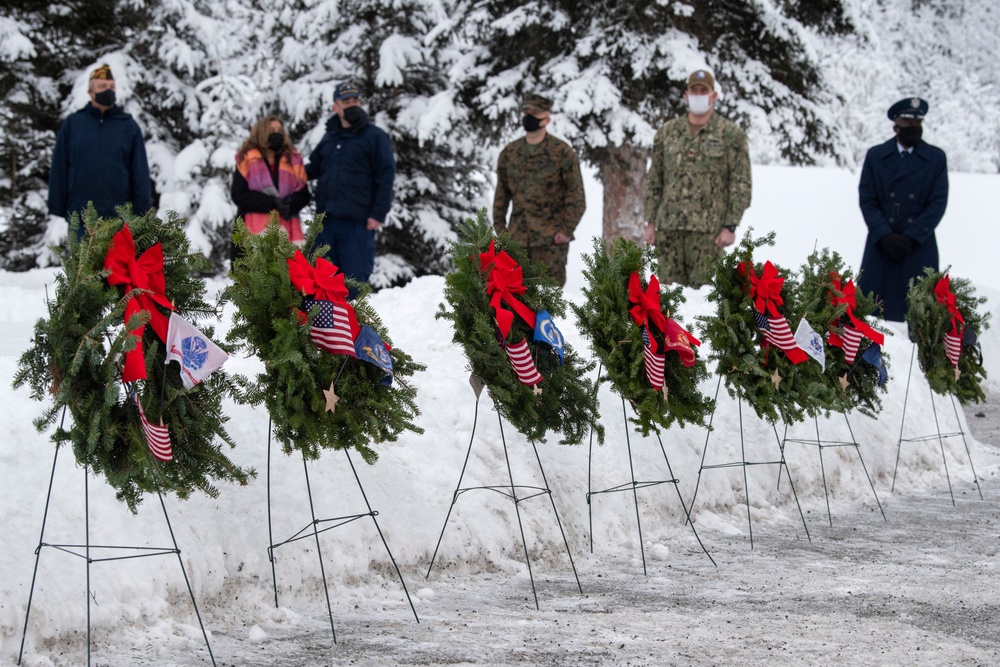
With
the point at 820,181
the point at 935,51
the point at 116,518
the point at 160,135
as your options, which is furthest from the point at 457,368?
the point at 935,51

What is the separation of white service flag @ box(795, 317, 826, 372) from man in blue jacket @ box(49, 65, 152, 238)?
15.5 feet

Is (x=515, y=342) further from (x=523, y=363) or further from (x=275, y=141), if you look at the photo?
(x=275, y=141)

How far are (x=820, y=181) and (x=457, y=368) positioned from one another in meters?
25.6

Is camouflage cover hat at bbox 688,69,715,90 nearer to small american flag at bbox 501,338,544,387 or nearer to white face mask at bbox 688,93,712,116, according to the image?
white face mask at bbox 688,93,712,116

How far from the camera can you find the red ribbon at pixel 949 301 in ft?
26.4

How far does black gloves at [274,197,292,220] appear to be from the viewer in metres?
8.91

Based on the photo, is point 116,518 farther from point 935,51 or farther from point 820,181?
point 935,51

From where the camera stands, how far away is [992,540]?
661cm

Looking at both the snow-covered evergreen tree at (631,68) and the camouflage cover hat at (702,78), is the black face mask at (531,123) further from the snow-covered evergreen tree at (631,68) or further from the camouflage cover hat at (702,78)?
the snow-covered evergreen tree at (631,68)

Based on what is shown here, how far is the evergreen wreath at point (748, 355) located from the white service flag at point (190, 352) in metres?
2.99

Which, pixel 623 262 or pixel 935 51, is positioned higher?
pixel 935 51

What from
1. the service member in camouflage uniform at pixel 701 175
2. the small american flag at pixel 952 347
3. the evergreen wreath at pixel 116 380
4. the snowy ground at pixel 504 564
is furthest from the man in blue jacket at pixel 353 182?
the evergreen wreath at pixel 116 380

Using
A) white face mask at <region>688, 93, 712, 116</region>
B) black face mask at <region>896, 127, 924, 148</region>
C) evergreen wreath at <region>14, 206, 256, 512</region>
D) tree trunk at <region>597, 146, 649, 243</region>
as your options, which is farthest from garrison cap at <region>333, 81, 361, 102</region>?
tree trunk at <region>597, 146, 649, 243</region>

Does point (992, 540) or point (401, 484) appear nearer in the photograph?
point (401, 484)
